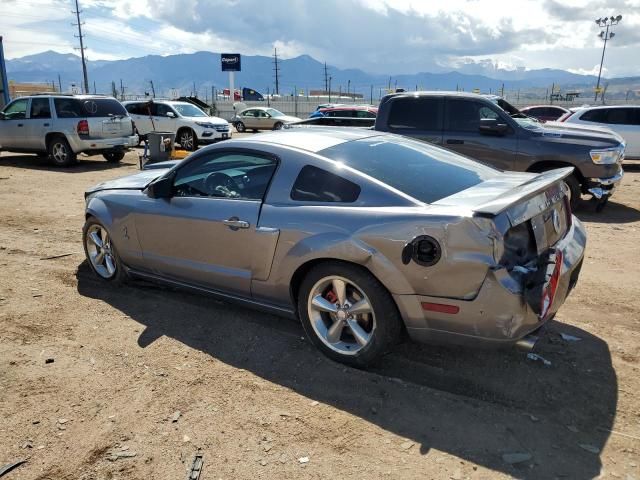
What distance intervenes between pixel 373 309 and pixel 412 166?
1.11 metres

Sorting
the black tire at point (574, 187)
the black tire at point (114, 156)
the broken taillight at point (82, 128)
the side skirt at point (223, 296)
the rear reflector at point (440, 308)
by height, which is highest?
the broken taillight at point (82, 128)

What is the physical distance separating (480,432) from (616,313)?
85.9 inches

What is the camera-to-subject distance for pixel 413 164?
3727mm

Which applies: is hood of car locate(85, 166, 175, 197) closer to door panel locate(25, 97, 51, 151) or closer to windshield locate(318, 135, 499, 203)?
windshield locate(318, 135, 499, 203)

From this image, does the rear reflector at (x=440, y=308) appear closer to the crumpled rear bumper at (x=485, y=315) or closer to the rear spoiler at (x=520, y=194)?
the crumpled rear bumper at (x=485, y=315)

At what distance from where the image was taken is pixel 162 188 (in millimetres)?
4223

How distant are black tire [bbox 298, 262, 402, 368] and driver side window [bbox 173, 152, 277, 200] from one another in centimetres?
77

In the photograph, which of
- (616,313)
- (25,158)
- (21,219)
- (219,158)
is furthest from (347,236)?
(25,158)

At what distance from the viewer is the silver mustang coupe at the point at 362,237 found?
2873 millimetres

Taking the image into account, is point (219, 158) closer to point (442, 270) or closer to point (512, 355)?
point (442, 270)

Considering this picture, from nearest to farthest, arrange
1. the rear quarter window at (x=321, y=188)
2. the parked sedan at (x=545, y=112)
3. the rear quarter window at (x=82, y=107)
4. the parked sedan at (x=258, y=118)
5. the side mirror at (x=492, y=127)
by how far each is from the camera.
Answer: the rear quarter window at (x=321, y=188) < the side mirror at (x=492, y=127) < the rear quarter window at (x=82, y=107) < the parked sedan at (x=545, y=112) < the parked sedan at (x=258, y=118)

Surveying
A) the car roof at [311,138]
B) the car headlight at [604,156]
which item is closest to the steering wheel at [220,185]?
the car roof at [311,138]

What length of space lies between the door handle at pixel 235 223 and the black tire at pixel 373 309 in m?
0.62

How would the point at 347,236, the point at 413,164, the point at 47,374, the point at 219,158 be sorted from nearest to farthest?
1. the point at 347,236
2. the point at 47,374
3. the point at 413,164
4. the point at 219,158
